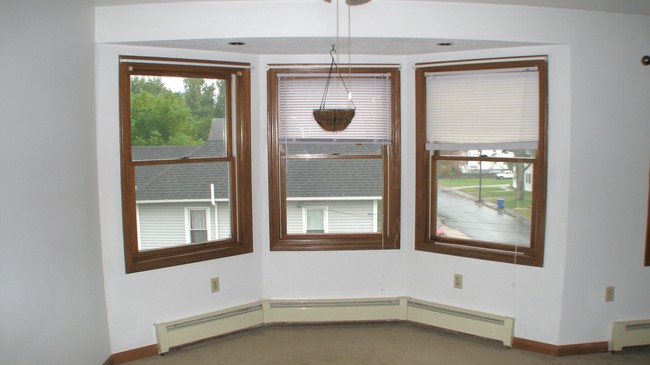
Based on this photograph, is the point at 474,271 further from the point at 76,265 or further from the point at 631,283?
the point at 76,265

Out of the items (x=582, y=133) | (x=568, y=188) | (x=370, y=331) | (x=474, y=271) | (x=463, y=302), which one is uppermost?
(x=582, y=133)

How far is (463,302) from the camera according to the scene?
394 cm

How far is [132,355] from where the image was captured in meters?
3.56

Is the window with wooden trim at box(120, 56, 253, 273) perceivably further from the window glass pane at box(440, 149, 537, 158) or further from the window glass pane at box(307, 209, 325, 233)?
the window glass pane at box(440, 149, 537, 158)

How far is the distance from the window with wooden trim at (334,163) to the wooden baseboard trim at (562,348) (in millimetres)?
1246

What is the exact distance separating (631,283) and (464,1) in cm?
241

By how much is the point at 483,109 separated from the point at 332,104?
120 cm

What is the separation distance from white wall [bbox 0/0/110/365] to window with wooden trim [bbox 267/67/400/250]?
4.66 feet

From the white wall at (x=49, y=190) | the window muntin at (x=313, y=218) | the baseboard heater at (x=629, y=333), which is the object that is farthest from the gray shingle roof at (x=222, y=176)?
the baseboard heater at (x=629, y=333)

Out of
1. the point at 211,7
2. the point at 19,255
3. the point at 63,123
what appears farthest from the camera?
the point at 211,7

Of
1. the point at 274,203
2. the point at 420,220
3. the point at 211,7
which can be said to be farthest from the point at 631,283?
the point at 211,7

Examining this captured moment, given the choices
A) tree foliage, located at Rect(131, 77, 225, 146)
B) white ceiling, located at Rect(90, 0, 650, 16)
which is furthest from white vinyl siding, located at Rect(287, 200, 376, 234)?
white ceiling, located at Rect(90, 0, 650, 16)

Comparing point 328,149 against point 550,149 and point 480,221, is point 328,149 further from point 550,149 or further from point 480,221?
point 550,149

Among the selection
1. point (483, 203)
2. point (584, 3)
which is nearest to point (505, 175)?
point (483, 203)
